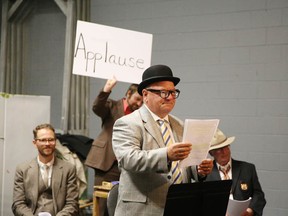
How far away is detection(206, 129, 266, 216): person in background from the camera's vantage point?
10.7 feet

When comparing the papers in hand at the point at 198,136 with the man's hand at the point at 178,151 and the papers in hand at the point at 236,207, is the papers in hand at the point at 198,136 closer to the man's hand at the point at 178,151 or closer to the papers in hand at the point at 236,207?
the man's hand at the point at 178,151

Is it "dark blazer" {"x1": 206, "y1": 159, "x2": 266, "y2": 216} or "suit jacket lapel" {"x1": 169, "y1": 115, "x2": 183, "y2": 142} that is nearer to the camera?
"suit jacket lapel" {"x1": 169, "y1": 115, "x2": 183, "y2": 142}

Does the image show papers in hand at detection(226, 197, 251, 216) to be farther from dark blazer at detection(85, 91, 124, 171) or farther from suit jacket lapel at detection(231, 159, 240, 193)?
dark blazer at detection(85, 91, 124, 171)

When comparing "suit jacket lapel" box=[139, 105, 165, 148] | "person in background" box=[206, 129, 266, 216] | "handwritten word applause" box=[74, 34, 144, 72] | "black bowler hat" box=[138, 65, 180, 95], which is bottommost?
"person in background" box=[206, 129, 266, 216]

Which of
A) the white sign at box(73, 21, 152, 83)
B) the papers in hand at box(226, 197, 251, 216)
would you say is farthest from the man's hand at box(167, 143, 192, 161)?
the white sign at box(73, 21, 152, 83)

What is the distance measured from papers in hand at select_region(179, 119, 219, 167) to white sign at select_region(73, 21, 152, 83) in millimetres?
1263

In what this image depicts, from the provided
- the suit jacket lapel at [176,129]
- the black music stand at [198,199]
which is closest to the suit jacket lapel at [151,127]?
the suit jacket lapel at [176,129]

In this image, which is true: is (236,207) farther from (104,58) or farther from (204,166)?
(104,58)

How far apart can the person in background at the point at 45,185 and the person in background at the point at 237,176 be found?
1.19 metres

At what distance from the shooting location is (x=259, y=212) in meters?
3.24

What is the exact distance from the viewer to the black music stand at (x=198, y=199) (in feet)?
6.24

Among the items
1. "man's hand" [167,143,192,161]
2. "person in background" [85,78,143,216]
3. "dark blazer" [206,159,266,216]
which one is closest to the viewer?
"man's hand" [167,143,192,161]

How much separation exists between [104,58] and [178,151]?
1.47 m

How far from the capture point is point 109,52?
3.20m
